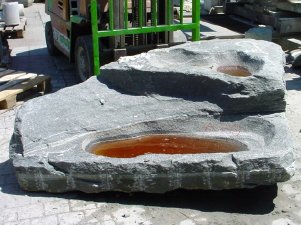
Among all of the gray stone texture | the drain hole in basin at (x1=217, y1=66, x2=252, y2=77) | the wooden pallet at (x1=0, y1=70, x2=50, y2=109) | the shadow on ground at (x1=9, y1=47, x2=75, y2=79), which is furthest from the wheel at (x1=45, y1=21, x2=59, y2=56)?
the drain hole in basin at (x1=217, y1=66, x2=252, y2=77)

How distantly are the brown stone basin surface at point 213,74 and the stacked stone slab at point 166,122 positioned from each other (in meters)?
0.01

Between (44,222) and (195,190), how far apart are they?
130 cm

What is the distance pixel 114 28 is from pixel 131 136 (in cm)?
238

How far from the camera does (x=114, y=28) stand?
22.2ft

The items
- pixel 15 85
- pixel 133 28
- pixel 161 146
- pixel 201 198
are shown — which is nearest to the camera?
pixel 201 198

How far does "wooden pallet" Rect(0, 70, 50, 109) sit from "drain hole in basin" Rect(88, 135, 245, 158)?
7.65ft

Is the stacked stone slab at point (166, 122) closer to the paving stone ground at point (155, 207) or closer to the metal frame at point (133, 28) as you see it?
the paving stone ground at point (155, 207)

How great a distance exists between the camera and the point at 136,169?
3.96 meters

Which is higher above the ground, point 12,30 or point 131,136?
point 12,30

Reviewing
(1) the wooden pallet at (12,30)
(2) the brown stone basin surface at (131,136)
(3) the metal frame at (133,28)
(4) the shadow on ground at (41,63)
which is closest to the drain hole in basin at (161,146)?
(2) the brown stone basin surface at (131,136)

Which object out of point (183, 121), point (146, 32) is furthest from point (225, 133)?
point (146, 32)

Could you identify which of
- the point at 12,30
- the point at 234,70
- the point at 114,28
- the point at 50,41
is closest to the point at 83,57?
the point at 114,28

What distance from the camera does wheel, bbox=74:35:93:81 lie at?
23.2 ft

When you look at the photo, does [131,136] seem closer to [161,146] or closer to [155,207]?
[161,146]
